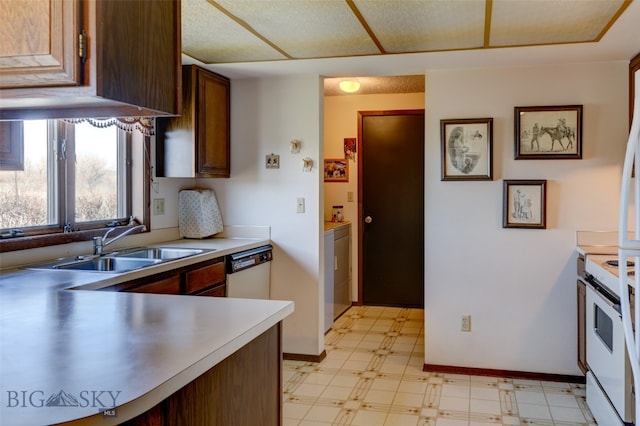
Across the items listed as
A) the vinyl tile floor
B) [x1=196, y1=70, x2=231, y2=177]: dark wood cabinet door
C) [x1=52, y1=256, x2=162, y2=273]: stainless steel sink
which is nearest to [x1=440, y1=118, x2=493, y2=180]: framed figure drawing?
the vinyl tile floor

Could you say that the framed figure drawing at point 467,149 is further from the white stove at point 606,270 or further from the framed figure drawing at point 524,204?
the white stove at point 606,270

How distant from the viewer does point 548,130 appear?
3477mm

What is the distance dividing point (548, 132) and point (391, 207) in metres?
2.22

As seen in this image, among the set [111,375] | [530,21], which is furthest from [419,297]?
[111,375]

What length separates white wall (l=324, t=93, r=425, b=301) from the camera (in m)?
5.54

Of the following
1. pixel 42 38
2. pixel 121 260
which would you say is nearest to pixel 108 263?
pixel 121 260

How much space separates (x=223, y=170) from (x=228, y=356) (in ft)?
8.92

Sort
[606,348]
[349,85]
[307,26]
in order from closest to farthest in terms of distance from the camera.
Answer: [606,348] < [307,26] < [349,85]

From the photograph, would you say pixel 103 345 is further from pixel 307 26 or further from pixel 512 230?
pixel 512 230

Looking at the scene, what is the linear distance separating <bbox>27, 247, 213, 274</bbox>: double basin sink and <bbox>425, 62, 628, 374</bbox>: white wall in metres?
1.67

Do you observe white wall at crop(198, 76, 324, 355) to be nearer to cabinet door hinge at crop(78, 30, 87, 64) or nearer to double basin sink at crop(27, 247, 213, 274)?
double basin sink at crop(27, 247, 213, 274)

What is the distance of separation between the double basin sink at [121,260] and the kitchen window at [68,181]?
0.50 feet

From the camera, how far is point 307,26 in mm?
2734

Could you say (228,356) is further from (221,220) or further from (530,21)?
(221,220)
